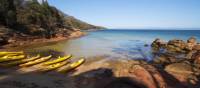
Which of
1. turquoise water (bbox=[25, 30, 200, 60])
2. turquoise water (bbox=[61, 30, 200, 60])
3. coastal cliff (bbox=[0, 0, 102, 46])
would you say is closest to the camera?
turquoise water (bbox=[25, 30, 200, 60])

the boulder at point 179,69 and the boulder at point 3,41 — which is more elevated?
the boulder at point 3,41

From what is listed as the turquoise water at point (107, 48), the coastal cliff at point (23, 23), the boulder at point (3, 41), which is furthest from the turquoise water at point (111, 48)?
the boulder at point (3, 41)

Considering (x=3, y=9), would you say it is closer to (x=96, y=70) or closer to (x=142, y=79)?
(x=96, y=70)

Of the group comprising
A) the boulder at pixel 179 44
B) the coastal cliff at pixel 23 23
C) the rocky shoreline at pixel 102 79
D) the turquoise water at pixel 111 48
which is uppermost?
the coastal cliff at pixel 23 23

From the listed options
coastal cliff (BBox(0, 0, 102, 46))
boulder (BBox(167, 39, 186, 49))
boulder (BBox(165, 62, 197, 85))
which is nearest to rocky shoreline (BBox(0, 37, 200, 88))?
boulder (BBox(165, 62, 197, 85))

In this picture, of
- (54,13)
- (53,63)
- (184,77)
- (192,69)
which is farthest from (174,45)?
(54,13)

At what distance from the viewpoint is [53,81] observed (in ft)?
56.2

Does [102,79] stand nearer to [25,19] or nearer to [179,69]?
[179,69]

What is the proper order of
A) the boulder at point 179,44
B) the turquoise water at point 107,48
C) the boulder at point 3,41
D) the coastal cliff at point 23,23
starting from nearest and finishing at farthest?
the turquoise water at point 107,48, the boulder at point 3,41, the boulder at point 179,44, the coastal cliff at point 23,23

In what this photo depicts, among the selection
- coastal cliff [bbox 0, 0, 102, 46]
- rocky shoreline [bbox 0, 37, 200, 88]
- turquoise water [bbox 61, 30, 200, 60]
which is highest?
coastal cliff [bbox 0, 0, 102, 46]

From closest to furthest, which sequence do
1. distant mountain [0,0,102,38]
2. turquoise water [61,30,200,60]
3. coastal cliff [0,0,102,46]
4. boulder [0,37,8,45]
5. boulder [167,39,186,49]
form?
turquoise water [61,30,200,60] → boulder [0,37,8,45] → boulder [167,39,186,49] → coastal cliff [0,0,102,46] → distant mountain [0,0,102,38]

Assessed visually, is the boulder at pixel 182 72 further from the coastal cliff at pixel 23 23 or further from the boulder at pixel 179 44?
the coastal cliff at pixel 23 23

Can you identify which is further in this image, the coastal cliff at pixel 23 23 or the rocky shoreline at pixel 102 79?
the coastal cliff at pixel 23 23

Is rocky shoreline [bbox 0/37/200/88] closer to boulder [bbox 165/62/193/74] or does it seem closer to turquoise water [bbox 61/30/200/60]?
boulder [bbox 165/62/193/74]
